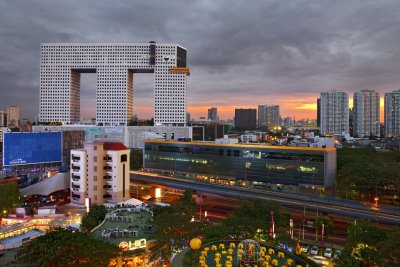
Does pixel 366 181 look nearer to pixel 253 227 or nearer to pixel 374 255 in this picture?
pixel 253 227

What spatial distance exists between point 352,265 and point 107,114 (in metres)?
105

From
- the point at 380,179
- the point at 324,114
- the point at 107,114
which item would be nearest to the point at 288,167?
the point at 380,179

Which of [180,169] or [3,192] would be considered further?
[180,169]

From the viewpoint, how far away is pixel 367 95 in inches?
6491

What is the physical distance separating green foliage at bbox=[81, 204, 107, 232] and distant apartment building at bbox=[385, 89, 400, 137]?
166338 mm

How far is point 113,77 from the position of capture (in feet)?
374

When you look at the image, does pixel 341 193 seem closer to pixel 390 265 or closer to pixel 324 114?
pixel 390 265

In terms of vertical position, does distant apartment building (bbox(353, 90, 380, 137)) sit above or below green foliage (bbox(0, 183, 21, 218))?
above

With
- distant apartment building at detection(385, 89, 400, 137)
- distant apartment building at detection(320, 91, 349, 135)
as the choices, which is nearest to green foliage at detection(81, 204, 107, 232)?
distant apartment building at detection(320, 91, 349, 135)

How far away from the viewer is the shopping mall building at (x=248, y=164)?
166 feet

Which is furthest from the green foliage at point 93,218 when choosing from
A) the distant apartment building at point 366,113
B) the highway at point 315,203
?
the distant apartment building at point 366,113

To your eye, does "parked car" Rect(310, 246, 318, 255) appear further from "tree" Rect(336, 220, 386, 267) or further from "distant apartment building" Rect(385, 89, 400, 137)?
"distant apartment building" Rect(385, 89, 400, 137)

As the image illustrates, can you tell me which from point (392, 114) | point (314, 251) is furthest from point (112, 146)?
point (392, 114)

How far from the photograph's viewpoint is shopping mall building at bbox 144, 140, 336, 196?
166ft
